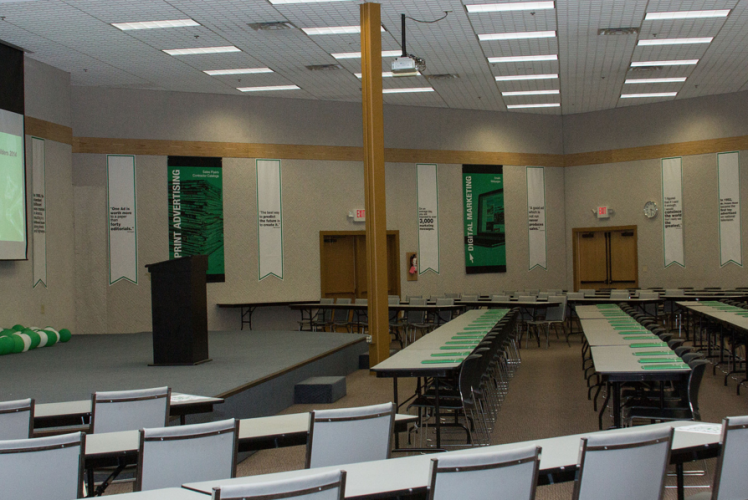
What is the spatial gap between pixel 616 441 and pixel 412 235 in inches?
550

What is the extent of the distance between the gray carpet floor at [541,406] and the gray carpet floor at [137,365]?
79 cm

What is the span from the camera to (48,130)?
1270 cm

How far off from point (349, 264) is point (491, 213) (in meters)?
3.91

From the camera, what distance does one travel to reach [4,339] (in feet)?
32.1

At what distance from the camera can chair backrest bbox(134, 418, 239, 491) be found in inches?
117

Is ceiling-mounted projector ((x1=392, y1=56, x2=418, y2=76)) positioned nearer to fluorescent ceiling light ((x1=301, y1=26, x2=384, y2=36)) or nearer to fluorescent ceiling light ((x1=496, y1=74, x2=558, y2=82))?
fluorescent ceiling light ((x1=301, y1=26, x2=384, y2=36))

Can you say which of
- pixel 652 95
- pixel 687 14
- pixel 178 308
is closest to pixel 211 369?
pixel 178 308

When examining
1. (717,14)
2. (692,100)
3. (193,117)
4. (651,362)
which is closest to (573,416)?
(651,362)

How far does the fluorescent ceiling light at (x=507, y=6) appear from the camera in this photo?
10.0 meters

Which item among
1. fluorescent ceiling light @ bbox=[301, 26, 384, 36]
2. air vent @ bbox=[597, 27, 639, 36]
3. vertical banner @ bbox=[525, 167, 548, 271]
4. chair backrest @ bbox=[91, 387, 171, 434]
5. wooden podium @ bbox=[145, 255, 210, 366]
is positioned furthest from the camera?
vertical banner @ bbox=[525, 167, 548, 271]

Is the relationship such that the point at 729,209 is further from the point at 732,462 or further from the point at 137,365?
the point at 732,462

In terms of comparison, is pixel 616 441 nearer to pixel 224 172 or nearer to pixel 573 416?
pixel 573 416

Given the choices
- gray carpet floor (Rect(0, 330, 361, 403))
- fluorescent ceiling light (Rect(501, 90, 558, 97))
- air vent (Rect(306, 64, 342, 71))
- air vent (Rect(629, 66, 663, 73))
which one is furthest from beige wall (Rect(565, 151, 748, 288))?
gray carpet floor (Rect(0, 330, 361, 403))

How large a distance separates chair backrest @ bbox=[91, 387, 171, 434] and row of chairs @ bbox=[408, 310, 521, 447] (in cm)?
213
